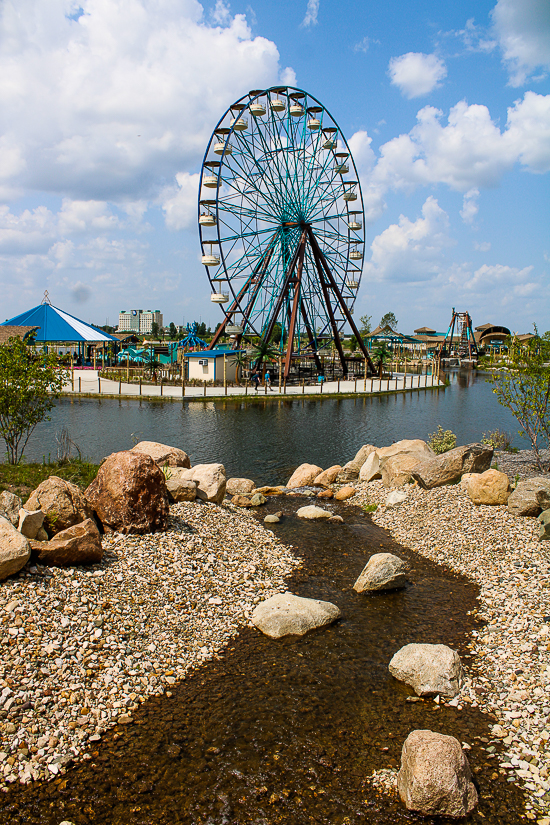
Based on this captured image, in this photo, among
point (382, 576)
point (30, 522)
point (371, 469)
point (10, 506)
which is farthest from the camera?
point (371, 469)

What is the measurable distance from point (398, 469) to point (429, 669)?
8.81 meters

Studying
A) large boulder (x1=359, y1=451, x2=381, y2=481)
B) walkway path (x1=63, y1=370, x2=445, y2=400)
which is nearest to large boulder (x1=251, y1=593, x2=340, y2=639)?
large boulder (x1=359, y1=451, x2=381, y2=481)

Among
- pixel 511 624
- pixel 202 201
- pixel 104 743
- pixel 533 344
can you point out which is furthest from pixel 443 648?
pixel 202 201

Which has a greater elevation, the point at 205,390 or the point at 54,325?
the point at 54,325

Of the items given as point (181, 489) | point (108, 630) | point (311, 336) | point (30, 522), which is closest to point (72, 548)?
point (30, 522)

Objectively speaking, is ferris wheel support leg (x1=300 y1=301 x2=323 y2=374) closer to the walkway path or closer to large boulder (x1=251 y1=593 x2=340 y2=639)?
the walkway path

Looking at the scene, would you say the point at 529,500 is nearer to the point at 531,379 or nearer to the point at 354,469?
the point at 531,379

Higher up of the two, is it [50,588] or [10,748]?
[50,588]

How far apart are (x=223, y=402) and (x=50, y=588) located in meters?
31.9

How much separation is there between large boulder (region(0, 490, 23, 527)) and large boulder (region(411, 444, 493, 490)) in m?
9.09

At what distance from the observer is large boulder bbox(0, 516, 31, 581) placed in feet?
23.0

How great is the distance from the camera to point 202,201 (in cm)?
4056

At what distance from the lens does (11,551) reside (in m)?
7.05

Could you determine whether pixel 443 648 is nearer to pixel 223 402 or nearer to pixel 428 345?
pixel 223 402
